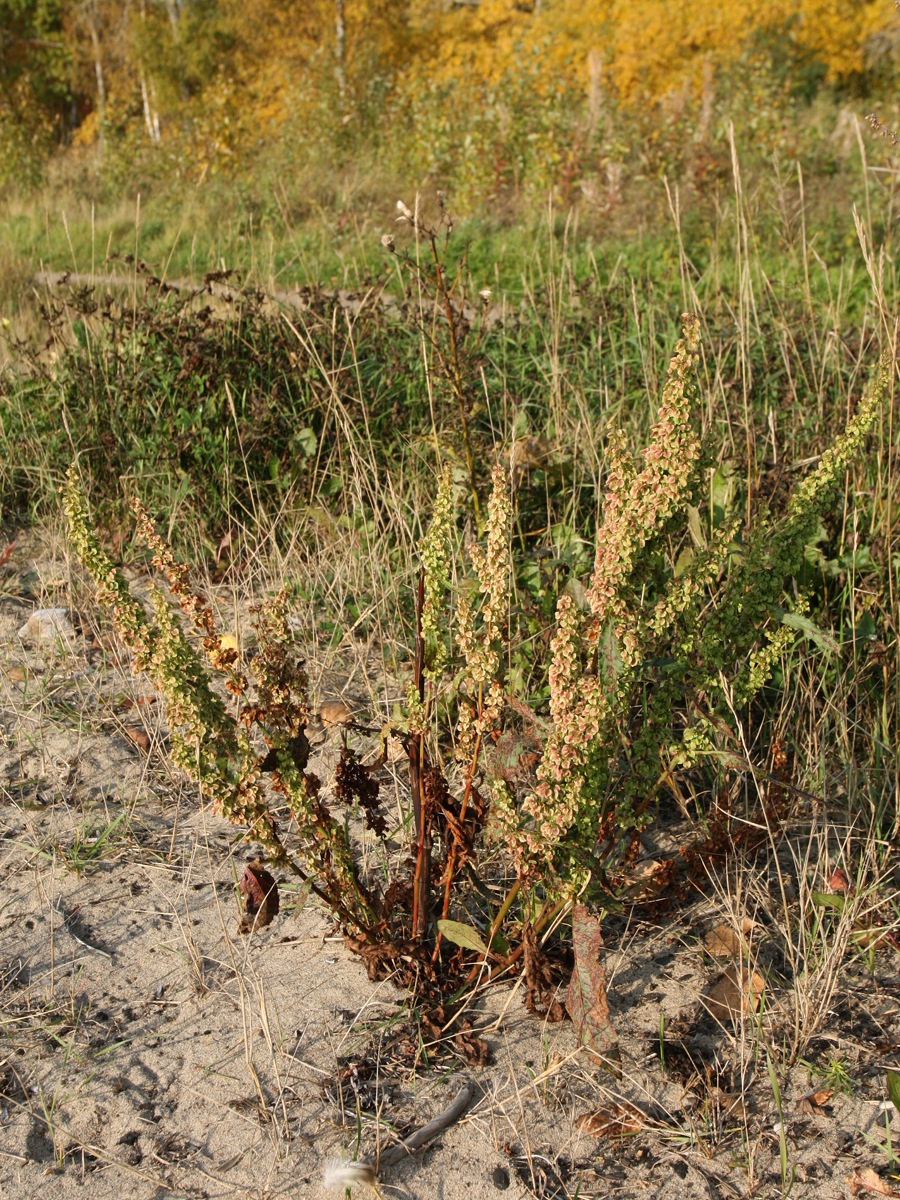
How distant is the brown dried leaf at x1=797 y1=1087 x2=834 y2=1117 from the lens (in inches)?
73.1

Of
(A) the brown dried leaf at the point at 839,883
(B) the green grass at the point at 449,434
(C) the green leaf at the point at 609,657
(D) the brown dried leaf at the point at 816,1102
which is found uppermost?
(C) the green leaf at the point at 609,657

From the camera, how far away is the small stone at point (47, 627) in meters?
3.25

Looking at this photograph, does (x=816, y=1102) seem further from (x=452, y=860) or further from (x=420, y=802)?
(x=420, y=802)

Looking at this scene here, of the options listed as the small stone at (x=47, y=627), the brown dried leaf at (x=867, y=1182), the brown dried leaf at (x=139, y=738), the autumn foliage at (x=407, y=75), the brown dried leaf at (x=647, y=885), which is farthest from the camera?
the autumn foliage at (x=407, y=75)

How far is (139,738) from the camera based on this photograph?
282 centimetres

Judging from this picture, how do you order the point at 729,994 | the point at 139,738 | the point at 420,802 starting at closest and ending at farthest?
1. the point at 420,802
2. the point at 729,994
3. the point at 139,738

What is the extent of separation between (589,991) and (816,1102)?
468 mm

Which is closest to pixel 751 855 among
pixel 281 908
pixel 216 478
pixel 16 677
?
pixel 281 908

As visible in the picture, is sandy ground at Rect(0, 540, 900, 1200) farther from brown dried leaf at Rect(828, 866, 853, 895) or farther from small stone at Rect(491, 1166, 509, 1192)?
brown dried leaf at Rect(828, 866, 853, 895)

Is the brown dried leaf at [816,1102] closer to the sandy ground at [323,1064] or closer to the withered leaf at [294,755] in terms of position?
the sandy ground at [323,1064]


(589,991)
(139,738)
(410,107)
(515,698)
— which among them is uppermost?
(410,107)

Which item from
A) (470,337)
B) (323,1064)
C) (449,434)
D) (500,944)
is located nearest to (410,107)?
(470,337)

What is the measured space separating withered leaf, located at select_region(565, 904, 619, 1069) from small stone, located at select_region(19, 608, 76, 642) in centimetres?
202

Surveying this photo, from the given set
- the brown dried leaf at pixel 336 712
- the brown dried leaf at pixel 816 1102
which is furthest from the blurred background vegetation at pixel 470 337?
the brown dried leaf at pixel 816 1102
